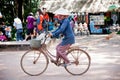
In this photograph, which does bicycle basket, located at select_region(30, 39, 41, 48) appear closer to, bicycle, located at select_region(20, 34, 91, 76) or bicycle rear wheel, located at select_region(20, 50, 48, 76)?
bicycle, located at select_region(20, 34, 91, 76)

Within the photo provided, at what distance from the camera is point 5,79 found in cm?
1011

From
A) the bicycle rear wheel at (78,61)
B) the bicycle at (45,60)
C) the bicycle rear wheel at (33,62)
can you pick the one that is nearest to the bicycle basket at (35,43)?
the bicycle at (45,60)

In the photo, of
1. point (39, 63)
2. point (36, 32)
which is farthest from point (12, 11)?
point (39, 63)

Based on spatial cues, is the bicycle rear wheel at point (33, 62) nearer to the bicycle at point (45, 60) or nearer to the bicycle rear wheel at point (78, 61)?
the bicycle at point (45, 60)

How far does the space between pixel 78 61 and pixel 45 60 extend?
0.83m

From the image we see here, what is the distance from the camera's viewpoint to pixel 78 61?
418 inches

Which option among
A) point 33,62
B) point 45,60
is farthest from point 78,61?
point 33,62

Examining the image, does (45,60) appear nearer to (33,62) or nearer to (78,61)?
(33,62)

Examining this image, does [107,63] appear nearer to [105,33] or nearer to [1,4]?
[1,4]

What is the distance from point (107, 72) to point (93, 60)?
307 centimetres

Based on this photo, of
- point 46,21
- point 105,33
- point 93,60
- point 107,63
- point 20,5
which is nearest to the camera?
point 107,63

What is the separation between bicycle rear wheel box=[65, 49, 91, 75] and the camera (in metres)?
10.4

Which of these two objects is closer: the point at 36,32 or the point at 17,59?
the point at 17,59

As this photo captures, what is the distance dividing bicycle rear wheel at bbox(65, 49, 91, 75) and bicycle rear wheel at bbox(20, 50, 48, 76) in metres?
0.61
